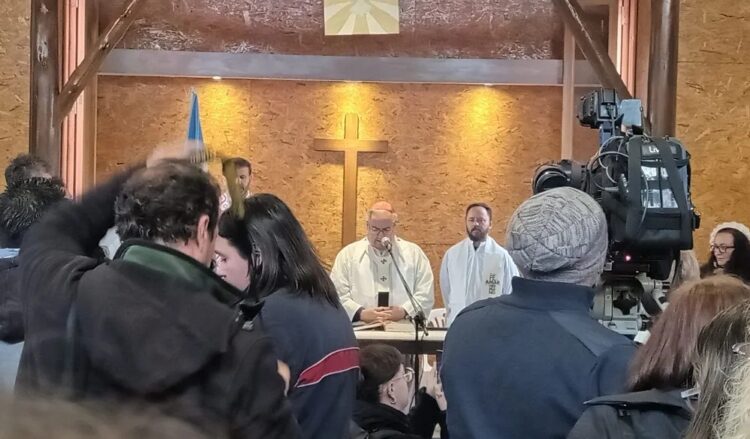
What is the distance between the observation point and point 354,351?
8.31ft

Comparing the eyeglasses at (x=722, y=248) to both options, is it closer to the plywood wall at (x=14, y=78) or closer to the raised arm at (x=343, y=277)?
the raised arm at (x=343, y=277)

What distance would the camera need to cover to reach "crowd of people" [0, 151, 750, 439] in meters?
1.57

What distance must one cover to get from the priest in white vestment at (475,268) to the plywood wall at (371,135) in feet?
4.81

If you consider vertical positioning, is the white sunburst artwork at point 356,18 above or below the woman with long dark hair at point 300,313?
above

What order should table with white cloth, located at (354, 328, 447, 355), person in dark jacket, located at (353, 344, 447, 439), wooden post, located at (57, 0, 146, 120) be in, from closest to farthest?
person in dark jacket, located at (353, 344, 447, 439), table with white cloth, located at (354, 328, 447, 355), wooden post, located at (57, 0, 146, 120)

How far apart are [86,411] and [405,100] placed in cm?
868

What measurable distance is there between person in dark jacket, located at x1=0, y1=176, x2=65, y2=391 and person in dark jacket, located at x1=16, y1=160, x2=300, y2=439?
31.1 inches

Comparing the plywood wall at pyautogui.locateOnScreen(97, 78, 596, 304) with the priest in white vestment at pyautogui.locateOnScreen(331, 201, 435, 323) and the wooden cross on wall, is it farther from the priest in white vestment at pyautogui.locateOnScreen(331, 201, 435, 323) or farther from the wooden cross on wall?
the priest in white vestment at pyautogui.locateOnScreen(331, 201, 435, 323)

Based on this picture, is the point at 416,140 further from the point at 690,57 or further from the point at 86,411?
the point at 86,411

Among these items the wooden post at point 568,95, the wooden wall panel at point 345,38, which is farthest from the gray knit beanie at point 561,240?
the wooden wall panel at point 345,38

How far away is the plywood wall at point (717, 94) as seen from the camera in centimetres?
639

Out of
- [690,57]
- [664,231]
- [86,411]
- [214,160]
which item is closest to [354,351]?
[214,160]

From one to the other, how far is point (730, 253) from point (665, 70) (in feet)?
4.79

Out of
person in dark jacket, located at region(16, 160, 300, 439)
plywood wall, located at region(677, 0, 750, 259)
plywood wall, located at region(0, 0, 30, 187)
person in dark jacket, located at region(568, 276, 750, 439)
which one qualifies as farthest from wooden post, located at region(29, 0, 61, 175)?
person in dark jacket, located at region(568, 276, 750, 439)
